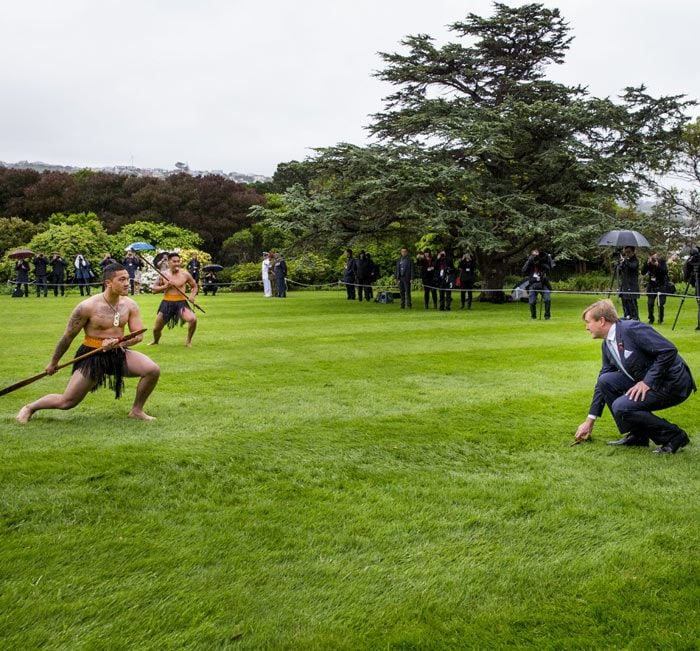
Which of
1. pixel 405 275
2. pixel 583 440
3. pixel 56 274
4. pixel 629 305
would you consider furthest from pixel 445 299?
pixel 56 274

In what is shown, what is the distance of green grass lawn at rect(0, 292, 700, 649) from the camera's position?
10.3 ft

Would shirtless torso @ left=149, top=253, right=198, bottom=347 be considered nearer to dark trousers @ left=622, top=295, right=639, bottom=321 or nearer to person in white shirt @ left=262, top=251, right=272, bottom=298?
dark trousers @ left=622, top=295, right=639, bottom=321

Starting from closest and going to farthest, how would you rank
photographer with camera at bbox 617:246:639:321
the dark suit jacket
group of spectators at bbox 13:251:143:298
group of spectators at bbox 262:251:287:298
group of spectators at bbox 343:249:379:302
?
the dark suit jacket → photographer with camera at bbox 617:246:639:321 → group of spectators at bbox 343:249:379:302 → group of spectators at bbox 13:251:143:298 → group of spectators at bbox 262:251:287:298

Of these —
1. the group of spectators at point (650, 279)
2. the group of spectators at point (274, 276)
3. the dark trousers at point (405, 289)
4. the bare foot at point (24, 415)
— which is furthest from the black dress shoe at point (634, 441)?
the group of spectators at point (274, 276)

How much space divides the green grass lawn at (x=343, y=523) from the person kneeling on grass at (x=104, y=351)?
11.0 inches

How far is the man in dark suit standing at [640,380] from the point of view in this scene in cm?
567

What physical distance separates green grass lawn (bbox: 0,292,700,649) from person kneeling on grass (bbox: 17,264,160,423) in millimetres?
279

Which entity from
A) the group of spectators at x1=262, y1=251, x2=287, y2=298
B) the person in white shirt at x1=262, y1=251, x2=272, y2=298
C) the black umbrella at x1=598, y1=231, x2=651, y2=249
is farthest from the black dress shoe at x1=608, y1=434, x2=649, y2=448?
the person in white shirt at x1=262, y1=251, x2=272, y2=298

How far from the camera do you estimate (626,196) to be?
2531 centimetres

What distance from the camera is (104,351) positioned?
6.75 m

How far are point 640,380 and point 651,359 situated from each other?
0.22m

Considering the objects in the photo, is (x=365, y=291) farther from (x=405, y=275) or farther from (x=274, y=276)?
(x=274, y=276)

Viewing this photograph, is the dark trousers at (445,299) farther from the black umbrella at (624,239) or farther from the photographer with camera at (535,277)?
the black umbrella at (624,239)

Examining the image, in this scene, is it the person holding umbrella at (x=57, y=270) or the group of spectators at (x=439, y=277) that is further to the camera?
the person holding umbrella at (x=57, y=270)
